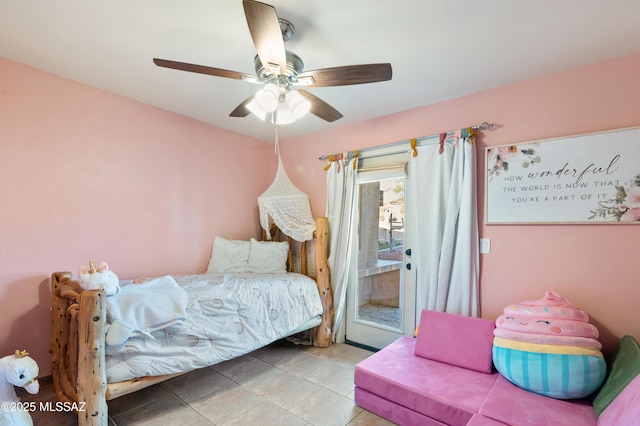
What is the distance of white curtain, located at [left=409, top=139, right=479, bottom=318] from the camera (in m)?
2.35

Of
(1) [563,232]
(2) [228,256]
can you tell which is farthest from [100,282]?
(1) [563,232]

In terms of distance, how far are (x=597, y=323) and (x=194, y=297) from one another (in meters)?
2.83

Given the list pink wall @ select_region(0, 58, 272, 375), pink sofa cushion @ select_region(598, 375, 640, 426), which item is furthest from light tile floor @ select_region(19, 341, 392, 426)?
pink sofa cushion @ select_region(598, 375, 640, 426)

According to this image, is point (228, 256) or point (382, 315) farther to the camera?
point (228, 256)

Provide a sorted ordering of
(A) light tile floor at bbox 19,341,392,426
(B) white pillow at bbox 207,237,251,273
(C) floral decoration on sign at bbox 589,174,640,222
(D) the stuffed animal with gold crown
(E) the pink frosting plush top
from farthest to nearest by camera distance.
Answer: (B) white pillow at bbox 207,237,251,273 → (A) light tile floor at bbox 19,341,392,426 → (C) floral decoration on sign at bbox 589,174,640,222 → (E) the pink frosting plush top → (D) the stuffed animal with gold crown

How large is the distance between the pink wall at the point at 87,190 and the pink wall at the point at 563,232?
265 cm

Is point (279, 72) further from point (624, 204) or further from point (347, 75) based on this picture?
point (624, 204)

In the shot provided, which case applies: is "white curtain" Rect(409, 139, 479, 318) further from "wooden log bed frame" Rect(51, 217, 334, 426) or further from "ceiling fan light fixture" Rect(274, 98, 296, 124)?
"wooden log bed frame" Rect(51, 217, 334, 426)

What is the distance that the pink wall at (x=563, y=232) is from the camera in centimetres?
187

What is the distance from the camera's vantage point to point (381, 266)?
3.10 meters

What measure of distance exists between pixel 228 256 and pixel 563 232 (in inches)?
122

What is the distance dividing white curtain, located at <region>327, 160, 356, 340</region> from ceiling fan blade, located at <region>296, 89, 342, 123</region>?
112cm

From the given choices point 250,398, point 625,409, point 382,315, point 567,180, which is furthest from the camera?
point 382,315

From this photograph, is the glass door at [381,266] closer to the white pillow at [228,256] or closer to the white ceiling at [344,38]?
the white ceiling at [344,38]
